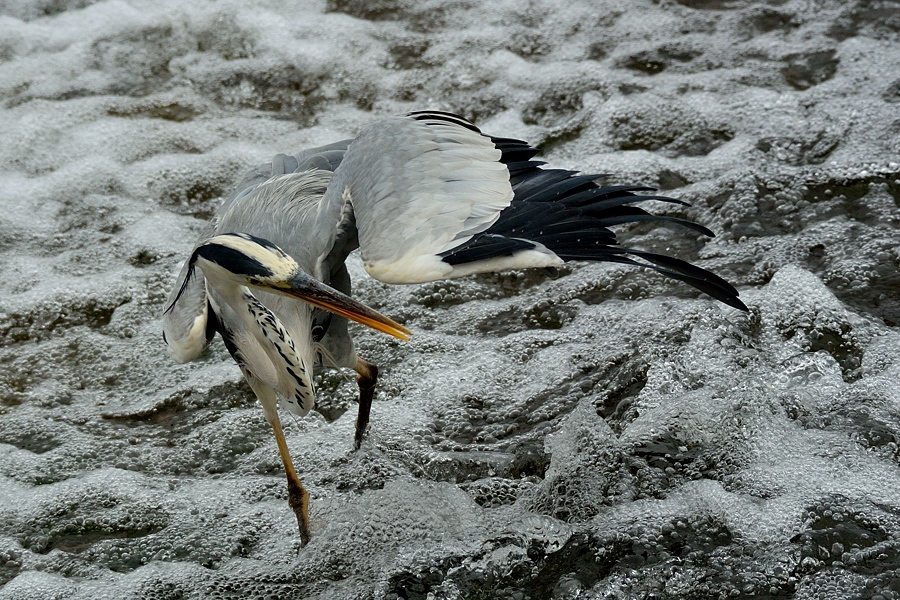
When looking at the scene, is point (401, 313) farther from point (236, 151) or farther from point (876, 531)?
point (876, 531)

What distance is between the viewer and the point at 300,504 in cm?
293

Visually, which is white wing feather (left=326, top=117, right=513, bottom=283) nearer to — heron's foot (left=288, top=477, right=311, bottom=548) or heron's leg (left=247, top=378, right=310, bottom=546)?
heron's leg (left=247, top=378, right=310, bottom=546)

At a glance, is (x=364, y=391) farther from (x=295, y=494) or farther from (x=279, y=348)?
(x=279, y=348)

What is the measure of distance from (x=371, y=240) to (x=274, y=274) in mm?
303

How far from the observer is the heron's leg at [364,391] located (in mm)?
3285

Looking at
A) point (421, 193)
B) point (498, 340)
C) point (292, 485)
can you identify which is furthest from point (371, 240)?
point (498, 340)

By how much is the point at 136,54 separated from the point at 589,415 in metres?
3.95

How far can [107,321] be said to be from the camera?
13.2 feet

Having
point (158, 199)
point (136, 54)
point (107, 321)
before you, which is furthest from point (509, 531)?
point (136, 54)

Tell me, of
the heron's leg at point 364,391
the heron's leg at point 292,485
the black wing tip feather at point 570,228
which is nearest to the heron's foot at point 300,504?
the heron's leg at point 292,485

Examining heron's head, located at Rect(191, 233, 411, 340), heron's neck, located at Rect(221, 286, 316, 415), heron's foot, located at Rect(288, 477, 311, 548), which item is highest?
heron's head, located at Rect(191, 233, 411, 340)

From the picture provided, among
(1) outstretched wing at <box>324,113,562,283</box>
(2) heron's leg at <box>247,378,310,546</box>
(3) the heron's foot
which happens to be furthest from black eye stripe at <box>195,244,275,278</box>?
(3) the heron's foot

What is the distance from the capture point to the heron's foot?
292 cm

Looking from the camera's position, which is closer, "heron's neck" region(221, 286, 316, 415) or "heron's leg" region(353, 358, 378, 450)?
"heron's neck" region(221, 286, 316, 415)
